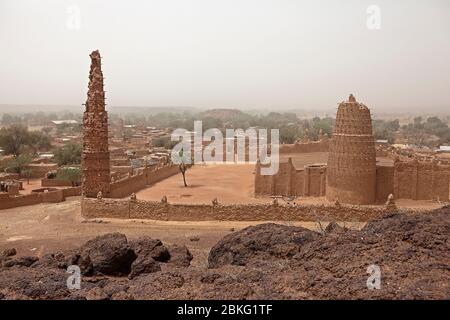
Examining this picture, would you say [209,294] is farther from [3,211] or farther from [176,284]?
[3,211]

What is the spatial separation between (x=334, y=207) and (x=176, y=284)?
13.3m

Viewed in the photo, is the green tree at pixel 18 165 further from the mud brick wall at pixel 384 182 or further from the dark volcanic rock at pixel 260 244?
the dark volcanic rock at pixel 260 244

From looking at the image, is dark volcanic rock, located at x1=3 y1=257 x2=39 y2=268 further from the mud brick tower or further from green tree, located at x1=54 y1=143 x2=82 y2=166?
green tree, located at x1=54 y1=143 x2=82 y2=166

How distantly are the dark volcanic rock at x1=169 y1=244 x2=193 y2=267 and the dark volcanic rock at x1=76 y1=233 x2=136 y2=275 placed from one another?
3.06ft

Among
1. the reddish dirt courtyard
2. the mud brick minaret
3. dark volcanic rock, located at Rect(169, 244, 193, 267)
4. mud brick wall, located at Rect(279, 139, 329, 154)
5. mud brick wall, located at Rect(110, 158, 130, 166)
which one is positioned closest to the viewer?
dark volcanic rock, located at Rect(169, 244, 193, 267)

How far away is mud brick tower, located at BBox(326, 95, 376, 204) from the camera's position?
21.5 metres

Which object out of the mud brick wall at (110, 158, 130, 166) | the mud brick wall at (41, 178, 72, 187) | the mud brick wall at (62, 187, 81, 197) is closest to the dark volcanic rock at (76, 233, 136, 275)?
the mud brick wall at (62, 187, 81, 197)

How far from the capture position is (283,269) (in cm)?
761

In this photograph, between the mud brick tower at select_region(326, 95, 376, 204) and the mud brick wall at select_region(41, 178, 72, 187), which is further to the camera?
the mud brick wall at select_region(41, 178, 72, 187)

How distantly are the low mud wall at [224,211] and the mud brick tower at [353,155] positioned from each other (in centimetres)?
250
